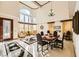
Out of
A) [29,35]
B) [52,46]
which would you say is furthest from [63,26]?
[29,35]

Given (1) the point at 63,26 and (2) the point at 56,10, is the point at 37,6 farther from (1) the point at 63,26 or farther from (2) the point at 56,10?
(1) the point at 63,26

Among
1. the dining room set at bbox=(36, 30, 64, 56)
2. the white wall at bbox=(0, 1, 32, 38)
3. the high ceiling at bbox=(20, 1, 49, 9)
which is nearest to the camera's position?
the white wall at bbox=(0, 1, 32, 38)

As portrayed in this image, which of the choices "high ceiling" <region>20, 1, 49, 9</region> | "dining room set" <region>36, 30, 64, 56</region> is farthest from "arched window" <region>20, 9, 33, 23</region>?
"dining room set" <region>36, 30, 64, 56</region>

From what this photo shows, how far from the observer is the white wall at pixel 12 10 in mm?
2020

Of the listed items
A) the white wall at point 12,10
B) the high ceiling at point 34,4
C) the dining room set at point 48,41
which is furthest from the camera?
the dining room set at point 48,41

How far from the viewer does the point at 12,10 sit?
2.09 meters

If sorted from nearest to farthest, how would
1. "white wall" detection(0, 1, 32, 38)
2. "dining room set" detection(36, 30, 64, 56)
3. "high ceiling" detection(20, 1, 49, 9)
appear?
"white wall" detection(0, 1, 32, 38)
"high ceiling" detection(20, 1, 49, 9)
"dining room set" detection(36, 30, 64, 56)

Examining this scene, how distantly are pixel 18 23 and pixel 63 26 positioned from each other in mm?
1086

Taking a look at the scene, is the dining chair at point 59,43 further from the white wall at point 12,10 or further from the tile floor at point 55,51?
the white wall at point 12,10

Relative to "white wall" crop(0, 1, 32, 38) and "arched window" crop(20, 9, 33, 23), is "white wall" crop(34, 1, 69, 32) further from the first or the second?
"white wall" crop(0, 1, 32, 38)

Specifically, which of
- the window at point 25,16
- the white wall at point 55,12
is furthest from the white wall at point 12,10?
the white wall at point 55,12

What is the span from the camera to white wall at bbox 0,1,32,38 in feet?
6.63

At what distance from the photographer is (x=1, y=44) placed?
6.98 feet

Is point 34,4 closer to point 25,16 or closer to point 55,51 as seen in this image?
point 25,16
